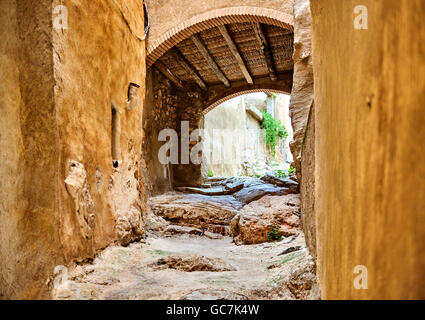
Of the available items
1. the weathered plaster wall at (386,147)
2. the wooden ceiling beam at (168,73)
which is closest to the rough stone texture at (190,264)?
→ the weathered plaster wall at (386,147)

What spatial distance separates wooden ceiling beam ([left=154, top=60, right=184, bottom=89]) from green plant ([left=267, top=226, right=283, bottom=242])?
4.89 m

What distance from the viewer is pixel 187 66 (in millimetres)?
7242

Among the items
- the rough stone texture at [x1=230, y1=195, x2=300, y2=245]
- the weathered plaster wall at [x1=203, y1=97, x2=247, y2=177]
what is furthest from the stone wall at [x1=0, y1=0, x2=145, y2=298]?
the weathered plaster wall at [x1=203, y1=97, x2=247, y2=177]

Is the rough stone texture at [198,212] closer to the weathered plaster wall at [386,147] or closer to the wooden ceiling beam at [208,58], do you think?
the wooden ceiling beam at [208,58]

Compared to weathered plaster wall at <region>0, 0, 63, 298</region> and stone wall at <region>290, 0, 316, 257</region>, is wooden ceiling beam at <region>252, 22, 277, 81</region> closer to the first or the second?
stone wall at <region>290, 0, 316, 257</region>

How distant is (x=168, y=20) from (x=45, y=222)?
4.77m

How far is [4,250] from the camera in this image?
1930 millimetres

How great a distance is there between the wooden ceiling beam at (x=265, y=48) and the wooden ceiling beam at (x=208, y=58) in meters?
1.16

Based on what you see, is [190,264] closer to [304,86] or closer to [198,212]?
[304,86]

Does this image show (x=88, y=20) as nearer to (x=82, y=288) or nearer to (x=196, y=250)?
(x=82, y=288)

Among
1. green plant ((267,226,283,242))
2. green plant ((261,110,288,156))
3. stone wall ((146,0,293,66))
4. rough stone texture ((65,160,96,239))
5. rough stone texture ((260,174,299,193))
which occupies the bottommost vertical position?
green plant ((267,226,283,242))

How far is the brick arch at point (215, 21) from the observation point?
4905 millimetres

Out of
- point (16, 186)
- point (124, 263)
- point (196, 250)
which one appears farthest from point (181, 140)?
point (16, 186)

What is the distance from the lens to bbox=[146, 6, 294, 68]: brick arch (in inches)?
193
